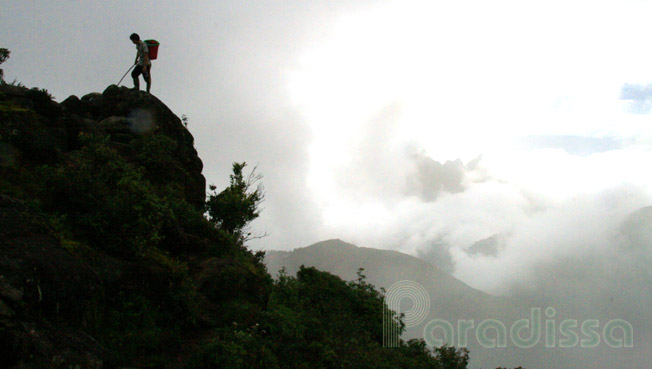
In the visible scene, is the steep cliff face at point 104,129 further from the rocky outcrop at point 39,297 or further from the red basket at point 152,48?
the rocky outcrop at point 39,297

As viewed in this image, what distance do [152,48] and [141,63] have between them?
88 centimetres

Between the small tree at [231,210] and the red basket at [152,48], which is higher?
the red basket at [152,48]

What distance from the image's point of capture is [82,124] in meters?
16.5

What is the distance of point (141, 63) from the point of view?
20.3 metres

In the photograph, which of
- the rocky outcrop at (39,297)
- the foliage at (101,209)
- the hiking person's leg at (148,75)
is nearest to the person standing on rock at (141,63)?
the hiking person's leg at (148,75)

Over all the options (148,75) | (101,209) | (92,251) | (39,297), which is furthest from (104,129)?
(39,297)

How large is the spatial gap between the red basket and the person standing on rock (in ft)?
0.85

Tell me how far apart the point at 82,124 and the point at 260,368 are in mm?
11649

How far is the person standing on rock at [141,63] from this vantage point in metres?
20.0

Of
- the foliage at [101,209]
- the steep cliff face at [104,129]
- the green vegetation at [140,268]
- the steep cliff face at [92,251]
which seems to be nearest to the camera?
the steep cliff face at [92,251]

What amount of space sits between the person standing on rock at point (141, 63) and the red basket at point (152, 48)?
0.85 feet

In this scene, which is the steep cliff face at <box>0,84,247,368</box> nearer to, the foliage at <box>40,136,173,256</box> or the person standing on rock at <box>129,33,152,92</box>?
the foliage at <box>40,136,173,256</box>

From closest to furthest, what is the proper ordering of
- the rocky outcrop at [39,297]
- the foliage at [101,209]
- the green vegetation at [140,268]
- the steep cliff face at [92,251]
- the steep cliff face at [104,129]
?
the rocky outcrop at [39,297], the steep cliff face at [92,251], the green vegetation at [140,268], the foliage at [101,209], the steep cliff face at [104,129]

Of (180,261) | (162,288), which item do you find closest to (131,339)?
(162,288)
